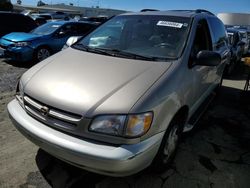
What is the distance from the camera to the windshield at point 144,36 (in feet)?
9.85

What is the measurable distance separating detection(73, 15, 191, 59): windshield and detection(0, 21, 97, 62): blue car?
4050 millimetres

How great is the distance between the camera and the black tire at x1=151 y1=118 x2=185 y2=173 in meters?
2.52

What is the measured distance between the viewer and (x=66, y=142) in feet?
6.99

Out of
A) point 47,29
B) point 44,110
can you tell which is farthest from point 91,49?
point 47,29

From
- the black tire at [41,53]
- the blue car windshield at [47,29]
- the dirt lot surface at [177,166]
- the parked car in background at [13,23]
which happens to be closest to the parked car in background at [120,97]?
the dirt lot surface at [177,166]

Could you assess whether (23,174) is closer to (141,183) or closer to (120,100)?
(141,183)

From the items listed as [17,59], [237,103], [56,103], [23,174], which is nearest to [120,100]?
[56,103]

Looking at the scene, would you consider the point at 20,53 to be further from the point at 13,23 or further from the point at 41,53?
the point at 13,23

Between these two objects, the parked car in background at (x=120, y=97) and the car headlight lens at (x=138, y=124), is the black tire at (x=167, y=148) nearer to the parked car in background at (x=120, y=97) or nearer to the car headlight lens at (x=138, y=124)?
the parked car in background at (x=120, y=97)

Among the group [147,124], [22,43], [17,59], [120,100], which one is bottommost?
[17,59]

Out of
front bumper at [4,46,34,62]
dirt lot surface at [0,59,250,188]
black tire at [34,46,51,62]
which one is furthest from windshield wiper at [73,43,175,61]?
black tire at [34,46,51,62]

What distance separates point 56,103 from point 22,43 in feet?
21.1

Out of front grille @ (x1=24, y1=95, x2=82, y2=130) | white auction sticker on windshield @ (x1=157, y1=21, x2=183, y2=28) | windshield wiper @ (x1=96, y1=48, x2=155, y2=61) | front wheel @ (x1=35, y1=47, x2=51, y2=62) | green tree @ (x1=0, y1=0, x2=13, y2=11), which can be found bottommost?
green tree @ (x1=0, y1=0, x2=13, y2=11)

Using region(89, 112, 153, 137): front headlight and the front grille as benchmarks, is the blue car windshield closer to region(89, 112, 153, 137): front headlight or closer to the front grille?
the front grille
